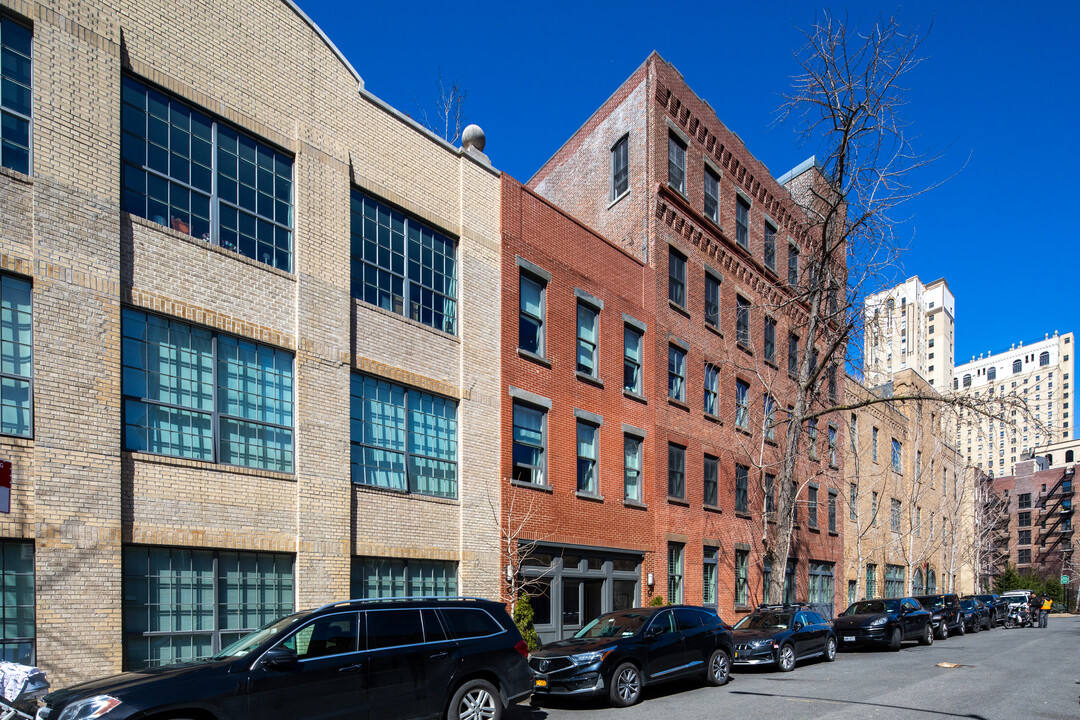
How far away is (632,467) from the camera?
78.0 ft

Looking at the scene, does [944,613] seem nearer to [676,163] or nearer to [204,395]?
[676,163]

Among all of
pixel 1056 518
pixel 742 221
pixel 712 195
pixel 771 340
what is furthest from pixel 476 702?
pixel 1056 518

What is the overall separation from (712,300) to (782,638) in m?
12.8

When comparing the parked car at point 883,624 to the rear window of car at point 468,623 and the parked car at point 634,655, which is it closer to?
the parked car at point 634,655

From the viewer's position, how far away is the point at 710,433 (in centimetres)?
2725

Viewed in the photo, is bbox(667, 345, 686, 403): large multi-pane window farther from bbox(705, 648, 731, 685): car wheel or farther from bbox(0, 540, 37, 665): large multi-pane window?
bbox(0, 540, 37, 665): large multi-pane window

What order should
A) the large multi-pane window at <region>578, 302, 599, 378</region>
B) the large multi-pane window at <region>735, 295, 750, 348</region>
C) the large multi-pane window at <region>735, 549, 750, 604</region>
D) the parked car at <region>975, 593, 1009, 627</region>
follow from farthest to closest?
1. the parked car at <region>975, 593, 1009, 627</region>
2. the large multi-pane window at <region>735, 295, 750, 348</region>
3. the large multi-pane window at <region>735, 549, 750, 604</region>
4. the large multi-pane window at <region>578, 302, 599, 378</region>

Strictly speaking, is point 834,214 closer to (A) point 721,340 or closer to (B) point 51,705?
(A) point 721,340

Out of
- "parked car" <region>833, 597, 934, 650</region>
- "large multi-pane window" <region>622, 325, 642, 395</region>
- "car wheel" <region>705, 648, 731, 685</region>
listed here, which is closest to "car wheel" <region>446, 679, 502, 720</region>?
"car wheel" <region>705, 648, 731, 685</region>

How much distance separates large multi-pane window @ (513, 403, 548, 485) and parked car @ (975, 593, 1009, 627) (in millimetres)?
26129

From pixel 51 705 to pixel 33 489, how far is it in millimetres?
4079

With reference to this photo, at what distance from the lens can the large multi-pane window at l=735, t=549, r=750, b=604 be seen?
1106 inches

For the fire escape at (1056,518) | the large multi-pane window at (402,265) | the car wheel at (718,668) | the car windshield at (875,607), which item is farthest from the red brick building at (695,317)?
the fire escape at (1056,518)

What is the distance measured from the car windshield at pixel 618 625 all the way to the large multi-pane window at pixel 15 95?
37.3 feet
